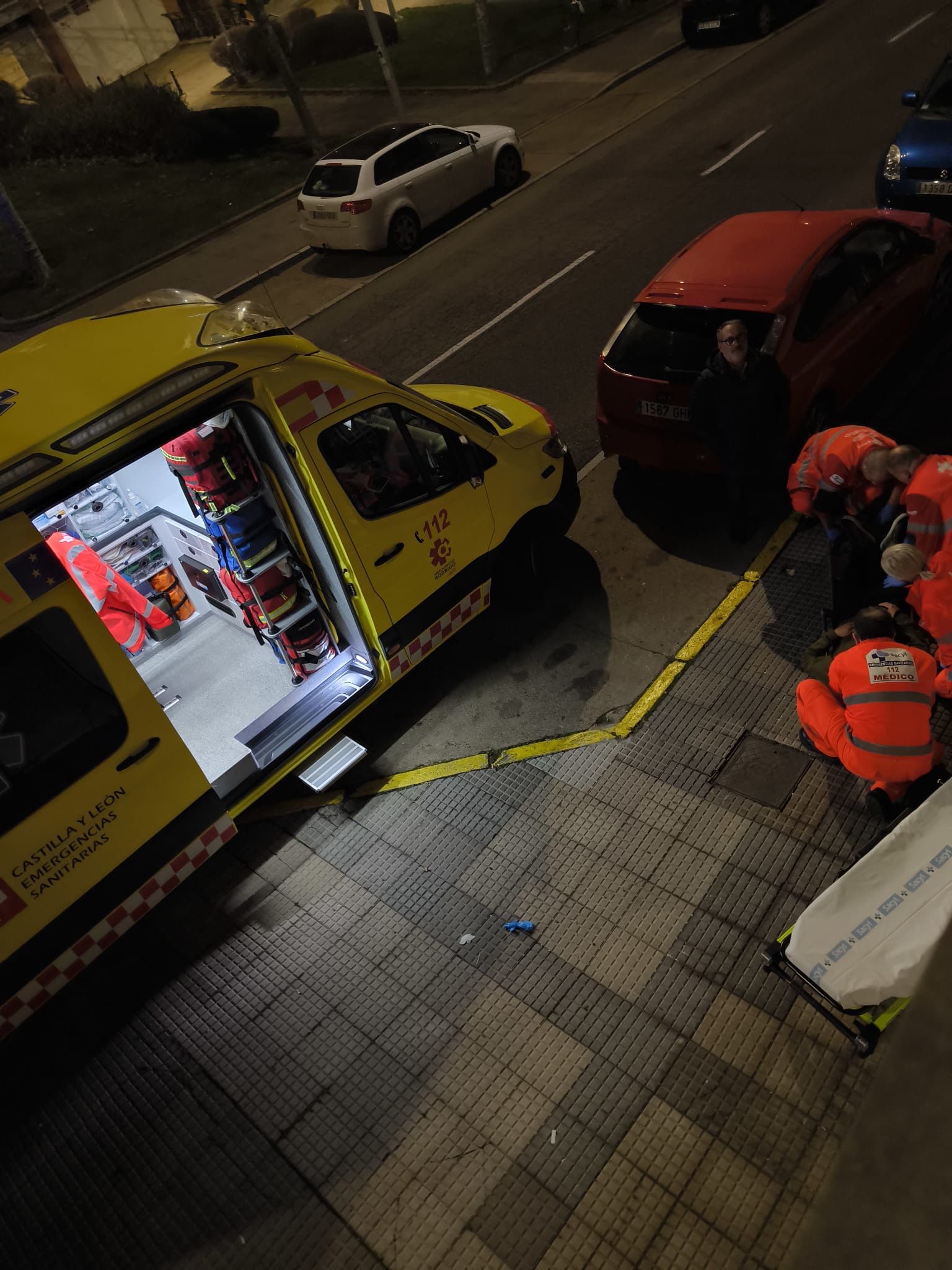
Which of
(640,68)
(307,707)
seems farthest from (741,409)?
(640,68)

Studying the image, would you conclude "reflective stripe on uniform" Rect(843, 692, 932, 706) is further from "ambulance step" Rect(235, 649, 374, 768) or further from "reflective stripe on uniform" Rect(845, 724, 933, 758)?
"ambulance step" Rect(235, 649, 374, 768)

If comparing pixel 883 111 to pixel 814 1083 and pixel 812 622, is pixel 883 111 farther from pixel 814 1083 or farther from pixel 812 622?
pixel 814 1083

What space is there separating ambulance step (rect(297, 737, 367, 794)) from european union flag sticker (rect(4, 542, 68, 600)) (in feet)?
6.53

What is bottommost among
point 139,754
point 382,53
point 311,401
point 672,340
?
point 672,340

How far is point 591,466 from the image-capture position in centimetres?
819

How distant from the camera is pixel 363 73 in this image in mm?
24688

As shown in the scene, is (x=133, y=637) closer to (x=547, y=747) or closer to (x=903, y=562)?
(x=547, y=747)

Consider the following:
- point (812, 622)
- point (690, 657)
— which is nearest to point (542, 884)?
point (690, 657)

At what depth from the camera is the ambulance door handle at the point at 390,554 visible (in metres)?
5.34

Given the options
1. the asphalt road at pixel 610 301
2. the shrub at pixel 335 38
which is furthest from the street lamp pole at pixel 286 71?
the shrub at pixel 335 38

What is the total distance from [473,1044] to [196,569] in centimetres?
395

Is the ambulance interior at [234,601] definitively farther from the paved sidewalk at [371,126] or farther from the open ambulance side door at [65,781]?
the paved sidewalk at [371,126]

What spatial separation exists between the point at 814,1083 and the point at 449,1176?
1628mm

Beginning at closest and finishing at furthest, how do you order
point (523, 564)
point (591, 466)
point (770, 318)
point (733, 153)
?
1. point (770, 318)
2. point (523, 564)
3. point (591, 466)
4. point (733, 153)
